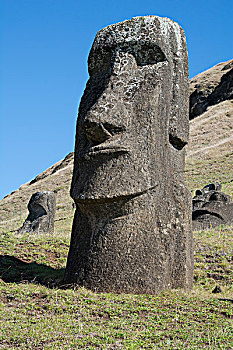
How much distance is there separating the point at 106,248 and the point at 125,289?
25.5 inches

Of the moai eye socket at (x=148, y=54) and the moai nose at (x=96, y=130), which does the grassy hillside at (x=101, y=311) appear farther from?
the moai eye socket at (x=148, y=54)

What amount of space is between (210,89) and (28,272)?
70.8 metres

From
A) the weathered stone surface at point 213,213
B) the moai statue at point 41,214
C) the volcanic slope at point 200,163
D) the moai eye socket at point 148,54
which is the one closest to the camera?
the moai eye socket at point 148,54

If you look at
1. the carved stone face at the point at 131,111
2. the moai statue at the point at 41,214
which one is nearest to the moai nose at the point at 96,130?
the carved stone face at the point at 131,111

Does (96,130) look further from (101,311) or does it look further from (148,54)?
(101,311)

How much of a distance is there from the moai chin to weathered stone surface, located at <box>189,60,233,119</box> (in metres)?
62.3

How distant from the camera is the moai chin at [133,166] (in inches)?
263

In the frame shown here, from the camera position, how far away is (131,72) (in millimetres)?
7293

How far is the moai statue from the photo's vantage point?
1794 cm

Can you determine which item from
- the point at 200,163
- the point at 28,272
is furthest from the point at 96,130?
the point at 200,163

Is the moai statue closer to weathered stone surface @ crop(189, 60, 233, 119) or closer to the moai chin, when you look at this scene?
the moai chin

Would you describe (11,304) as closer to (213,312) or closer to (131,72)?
(213,312)

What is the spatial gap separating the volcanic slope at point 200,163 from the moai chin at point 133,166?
1166cm

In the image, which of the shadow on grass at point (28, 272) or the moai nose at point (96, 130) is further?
the shadow on grass at point (28, 272)
